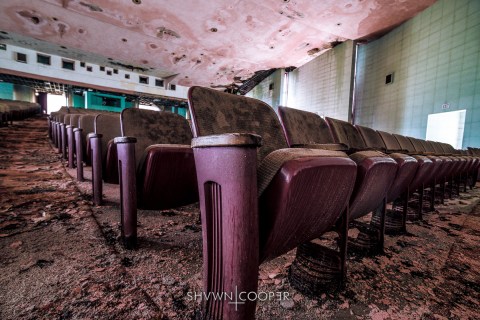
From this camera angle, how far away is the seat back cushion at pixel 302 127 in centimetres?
133

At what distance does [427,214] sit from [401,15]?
227 inches

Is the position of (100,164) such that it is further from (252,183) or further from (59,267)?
(252,183)

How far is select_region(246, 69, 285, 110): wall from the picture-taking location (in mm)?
10430

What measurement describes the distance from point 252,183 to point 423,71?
7.08 m

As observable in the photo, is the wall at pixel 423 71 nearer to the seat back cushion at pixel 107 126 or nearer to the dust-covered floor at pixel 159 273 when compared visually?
the dust-covered floor at pixel 159 273

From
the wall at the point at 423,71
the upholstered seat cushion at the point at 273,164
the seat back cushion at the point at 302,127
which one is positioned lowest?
the upholstered seat cushion at the point at 273,164

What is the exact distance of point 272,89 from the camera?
36.5 feet

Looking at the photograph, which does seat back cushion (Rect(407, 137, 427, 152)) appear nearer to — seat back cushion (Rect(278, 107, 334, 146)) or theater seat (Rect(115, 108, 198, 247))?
seat back cushion (Rect(278, 107, 334, 146))

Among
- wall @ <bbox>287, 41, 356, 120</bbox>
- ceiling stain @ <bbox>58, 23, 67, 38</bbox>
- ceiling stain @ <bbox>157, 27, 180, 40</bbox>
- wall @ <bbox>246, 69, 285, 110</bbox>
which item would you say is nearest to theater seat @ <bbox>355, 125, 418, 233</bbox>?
wall @ <bbox>287, 41, 356, 120</bbox>

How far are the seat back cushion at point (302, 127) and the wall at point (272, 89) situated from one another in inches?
332

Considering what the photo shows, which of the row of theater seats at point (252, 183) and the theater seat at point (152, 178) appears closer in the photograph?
the row of theater seats at point (252, 183)

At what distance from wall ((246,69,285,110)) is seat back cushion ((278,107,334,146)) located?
27.6ft

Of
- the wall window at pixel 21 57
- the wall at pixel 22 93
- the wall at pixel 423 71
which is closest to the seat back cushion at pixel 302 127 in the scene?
the wall at pixel 423 71

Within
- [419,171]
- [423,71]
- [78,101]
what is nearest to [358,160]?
[419,171]
